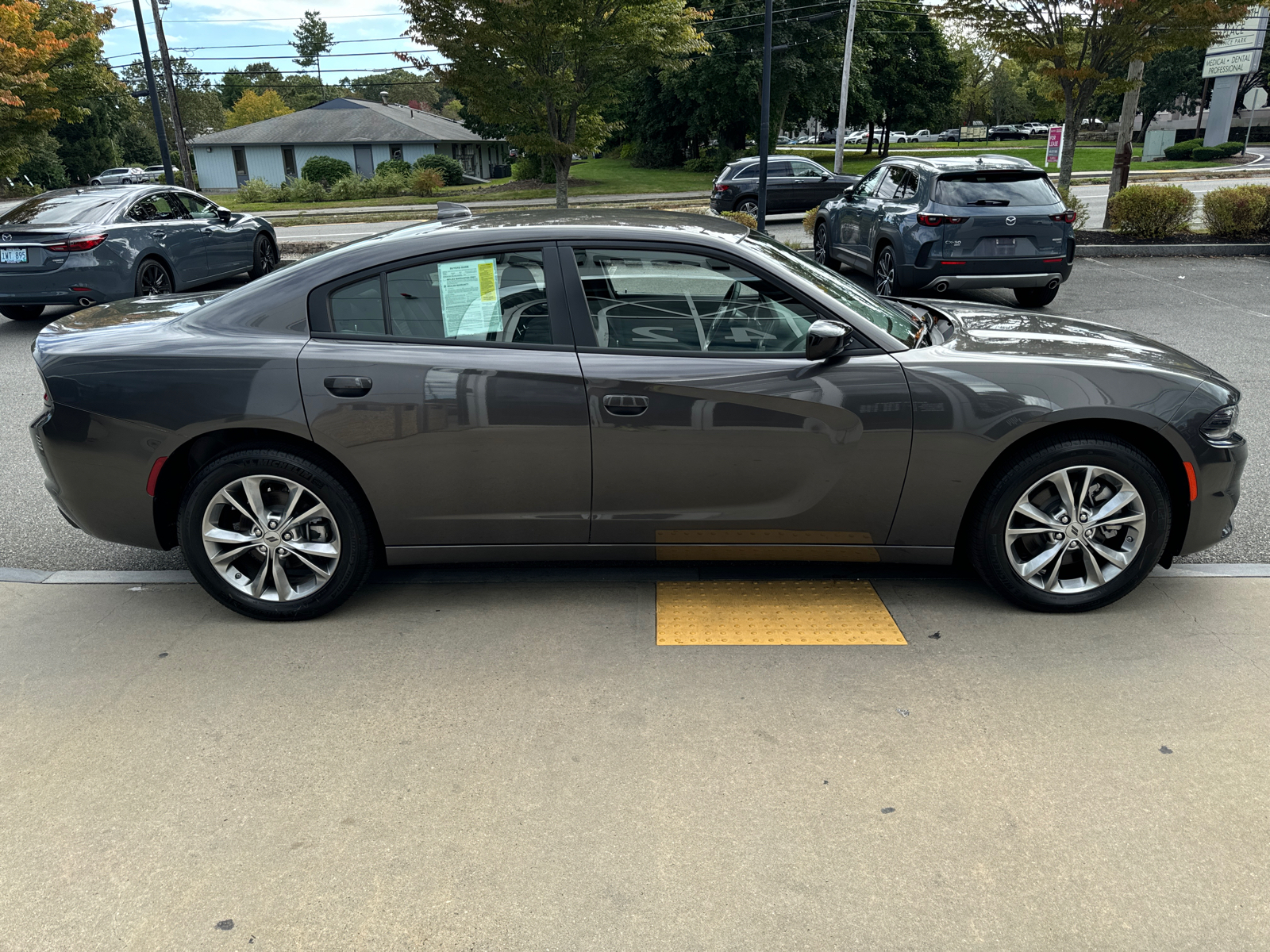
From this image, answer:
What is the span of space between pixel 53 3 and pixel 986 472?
31622mm

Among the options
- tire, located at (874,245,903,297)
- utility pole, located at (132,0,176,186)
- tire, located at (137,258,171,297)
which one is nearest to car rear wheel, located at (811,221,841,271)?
tire, located at (874,245,903,297)

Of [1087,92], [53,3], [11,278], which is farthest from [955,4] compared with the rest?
[53,3]

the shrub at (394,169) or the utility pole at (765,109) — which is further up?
the utility pole at (765,109)

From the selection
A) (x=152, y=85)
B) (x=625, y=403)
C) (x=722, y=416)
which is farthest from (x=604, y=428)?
(x=152, y=85)

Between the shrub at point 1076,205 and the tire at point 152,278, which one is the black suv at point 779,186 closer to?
the shrub at point 1076,205

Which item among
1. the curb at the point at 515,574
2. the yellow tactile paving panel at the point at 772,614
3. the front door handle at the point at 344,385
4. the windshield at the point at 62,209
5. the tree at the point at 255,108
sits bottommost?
the curb at the point at 515,574

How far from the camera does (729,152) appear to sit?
4522cm

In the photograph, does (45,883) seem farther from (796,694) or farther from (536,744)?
(796,694)

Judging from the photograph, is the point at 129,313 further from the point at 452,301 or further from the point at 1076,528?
the point at 1076,528

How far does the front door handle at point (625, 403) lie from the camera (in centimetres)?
363

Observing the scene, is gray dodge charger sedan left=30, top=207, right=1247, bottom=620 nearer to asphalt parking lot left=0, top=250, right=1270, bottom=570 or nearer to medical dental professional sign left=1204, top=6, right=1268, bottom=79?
asphalt parking lot left=0, top=250, right=1270, bottom=570

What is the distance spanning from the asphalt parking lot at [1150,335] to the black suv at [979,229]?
2.45ft

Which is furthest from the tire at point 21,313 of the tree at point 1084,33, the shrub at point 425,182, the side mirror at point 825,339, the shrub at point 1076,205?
the shrub at point 425,182

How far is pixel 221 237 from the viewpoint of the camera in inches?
491
